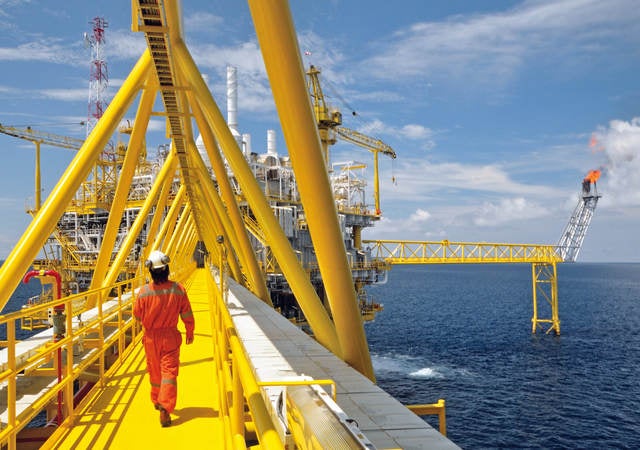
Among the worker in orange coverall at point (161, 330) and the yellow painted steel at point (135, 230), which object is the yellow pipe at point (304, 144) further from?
the yellow painted steel at point (135, 230)

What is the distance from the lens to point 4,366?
5.93m

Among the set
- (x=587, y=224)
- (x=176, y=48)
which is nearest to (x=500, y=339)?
(x=587, y=224)

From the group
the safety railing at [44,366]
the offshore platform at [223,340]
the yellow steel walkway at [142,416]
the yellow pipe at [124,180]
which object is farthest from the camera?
the yellow pipe at [124,180]

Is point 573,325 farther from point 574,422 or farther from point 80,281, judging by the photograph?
point 80,281

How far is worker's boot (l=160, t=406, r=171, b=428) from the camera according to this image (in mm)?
5145

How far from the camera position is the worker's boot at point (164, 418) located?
5145 mm

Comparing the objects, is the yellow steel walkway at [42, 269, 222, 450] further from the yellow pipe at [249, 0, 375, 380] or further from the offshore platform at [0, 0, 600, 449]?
the yellow pipe at [249, 0, 375, 380]

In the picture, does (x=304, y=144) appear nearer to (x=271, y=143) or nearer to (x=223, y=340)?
(x=223, y=340)

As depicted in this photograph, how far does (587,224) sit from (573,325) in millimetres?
17253

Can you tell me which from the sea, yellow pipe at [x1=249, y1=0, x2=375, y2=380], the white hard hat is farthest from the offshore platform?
the sea

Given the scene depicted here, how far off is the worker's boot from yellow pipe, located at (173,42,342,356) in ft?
6.07

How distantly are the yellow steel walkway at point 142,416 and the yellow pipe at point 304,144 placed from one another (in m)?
2.03

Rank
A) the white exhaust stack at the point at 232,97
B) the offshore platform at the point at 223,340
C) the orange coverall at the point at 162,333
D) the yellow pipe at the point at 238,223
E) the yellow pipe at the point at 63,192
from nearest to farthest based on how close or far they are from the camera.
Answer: the offshore platform at the point at 223,340 → the orange coverall at the point at 162,333 → the yellow pipe at the point at 63,192 → the yellow pipe at the point at 238,223 → the white exhaust stack at the point at 232,97

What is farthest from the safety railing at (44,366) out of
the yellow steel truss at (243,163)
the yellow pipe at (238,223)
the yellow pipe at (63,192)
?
the yellow pipe at (238,223)
